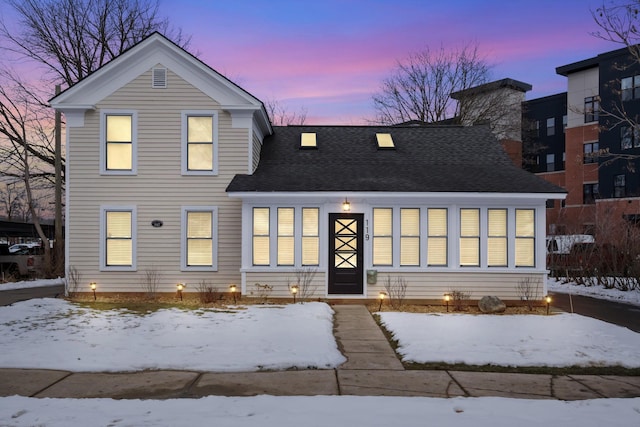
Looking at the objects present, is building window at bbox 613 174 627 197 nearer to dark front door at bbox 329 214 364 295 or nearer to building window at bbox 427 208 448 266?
building window at bbox 427 208 448 266

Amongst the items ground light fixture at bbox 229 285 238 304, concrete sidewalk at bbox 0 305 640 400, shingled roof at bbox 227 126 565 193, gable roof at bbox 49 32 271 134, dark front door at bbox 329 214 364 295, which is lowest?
concrete sidewalk at bbox 0 305 640 400

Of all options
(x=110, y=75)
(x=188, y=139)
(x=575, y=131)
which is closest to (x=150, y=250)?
(x=188, y=139)

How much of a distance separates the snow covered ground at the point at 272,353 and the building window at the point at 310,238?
1.64 metres

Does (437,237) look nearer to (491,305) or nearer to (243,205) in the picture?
(491,305)

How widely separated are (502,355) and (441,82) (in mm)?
28927

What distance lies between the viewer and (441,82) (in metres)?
33.8

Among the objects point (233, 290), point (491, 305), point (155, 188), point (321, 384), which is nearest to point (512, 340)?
point (491, 305)

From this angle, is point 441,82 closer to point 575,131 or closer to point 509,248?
point 575,131

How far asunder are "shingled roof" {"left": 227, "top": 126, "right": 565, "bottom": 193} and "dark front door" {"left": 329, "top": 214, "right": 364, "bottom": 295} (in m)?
1.04

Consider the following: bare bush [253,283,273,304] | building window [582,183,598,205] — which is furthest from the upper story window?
bare bush [253,283,273,304]

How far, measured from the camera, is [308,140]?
1662 cm

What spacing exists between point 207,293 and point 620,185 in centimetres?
3369

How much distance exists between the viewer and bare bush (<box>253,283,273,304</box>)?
13.3 m

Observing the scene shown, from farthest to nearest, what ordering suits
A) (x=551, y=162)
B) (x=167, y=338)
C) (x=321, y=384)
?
1. (x=551, y=162)
2. (x=167, y=338)
3. (x=321, y=384)
